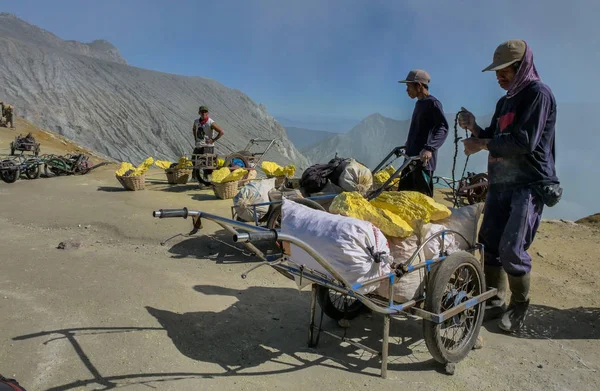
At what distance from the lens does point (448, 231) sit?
2.99 m

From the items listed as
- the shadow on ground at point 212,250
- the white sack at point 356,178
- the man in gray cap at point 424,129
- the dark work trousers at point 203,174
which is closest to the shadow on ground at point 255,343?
the shadow on ground at point 212,250

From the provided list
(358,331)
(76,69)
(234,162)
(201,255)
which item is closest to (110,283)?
(201,255)

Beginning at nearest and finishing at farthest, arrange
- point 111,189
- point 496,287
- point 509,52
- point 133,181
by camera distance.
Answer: point 509,52, point 496,287, point 133,181, point 111,189

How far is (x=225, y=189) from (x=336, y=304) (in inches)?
202

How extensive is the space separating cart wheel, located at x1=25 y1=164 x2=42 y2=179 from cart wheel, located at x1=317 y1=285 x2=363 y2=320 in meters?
10.7

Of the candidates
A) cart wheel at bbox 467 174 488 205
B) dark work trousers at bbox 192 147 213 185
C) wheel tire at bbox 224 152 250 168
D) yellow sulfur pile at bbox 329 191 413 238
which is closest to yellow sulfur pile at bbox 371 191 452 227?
yellow sulfur pile at bbox 329 191 413 238

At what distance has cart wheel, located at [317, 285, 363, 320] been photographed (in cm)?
353

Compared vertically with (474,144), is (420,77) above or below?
above

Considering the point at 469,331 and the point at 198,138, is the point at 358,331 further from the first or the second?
the point at 198,138

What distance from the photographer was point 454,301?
2.98 metres

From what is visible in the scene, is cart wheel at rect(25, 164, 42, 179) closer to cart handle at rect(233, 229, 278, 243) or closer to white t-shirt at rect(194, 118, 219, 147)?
white t-shirt at rect(194, 118, 219, 147)

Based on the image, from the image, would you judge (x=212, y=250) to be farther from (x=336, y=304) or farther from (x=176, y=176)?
(x=176, y=176)

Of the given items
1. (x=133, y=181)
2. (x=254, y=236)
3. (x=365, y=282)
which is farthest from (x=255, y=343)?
(x=133, y=181)

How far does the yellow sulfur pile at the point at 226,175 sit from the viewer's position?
8438 mm
